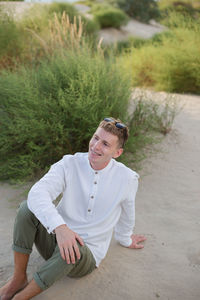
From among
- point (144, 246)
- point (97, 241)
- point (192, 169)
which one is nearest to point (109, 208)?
point (97, 241)

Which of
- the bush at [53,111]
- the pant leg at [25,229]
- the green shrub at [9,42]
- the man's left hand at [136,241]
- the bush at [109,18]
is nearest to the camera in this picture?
the pant leg at [25,229]

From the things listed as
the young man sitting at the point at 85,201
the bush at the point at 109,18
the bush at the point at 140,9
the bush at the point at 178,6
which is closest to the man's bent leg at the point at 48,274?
the young man sitting at the point at 85,201

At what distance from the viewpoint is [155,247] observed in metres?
2.88

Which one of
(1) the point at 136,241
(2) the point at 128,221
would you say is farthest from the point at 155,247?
(2) the point at 128,221

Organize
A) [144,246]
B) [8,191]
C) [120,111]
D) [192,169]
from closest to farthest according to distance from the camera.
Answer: [144,246] → [8,191] → [120,111] → [192,169]

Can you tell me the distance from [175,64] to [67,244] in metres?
7.03

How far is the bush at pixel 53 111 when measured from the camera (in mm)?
3912

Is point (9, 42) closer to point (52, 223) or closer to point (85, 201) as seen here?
point (85, 201)

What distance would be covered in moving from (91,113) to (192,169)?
5.30 feet

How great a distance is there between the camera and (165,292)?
229 centimetres

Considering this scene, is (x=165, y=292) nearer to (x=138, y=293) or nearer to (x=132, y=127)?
(x=138, y=293)

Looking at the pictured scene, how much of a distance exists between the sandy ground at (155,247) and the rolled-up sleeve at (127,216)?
0.16m

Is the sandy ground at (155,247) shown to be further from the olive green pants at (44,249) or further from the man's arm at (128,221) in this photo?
the olive green pants at (44,249)

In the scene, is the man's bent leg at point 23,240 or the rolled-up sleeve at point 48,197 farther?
the man's bent leg at point 23,240
